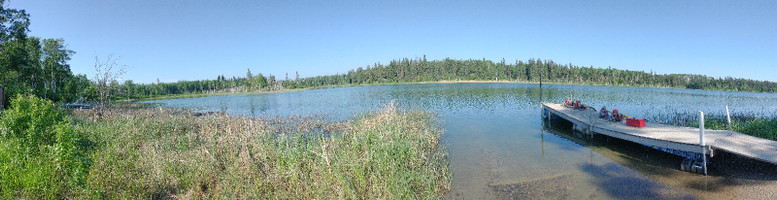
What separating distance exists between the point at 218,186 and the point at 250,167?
1.01 m

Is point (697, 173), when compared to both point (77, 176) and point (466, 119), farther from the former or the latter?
point (77, 176)

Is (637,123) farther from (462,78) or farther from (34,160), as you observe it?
(462,78)

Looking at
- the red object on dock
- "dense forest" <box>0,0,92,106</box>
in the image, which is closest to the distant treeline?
"dense forest" <box>0,0,92,106</box>

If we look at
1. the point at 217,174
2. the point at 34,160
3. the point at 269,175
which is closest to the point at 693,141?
the point at 269,175

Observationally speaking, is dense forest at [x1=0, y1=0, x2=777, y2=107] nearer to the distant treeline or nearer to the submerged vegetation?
the distant treeline

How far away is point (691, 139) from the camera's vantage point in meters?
10.9

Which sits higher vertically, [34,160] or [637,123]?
[34,160]

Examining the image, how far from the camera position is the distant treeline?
330 feet

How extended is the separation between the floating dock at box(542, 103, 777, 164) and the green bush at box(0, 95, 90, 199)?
56.6ft

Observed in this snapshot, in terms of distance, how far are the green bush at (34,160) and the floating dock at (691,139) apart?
1724cm

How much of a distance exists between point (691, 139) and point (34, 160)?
19.6 metres

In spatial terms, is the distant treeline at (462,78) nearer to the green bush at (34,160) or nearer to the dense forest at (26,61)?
the dense forest at (26,61)

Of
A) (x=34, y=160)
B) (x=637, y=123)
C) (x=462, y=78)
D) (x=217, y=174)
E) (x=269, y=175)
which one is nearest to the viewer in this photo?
(x=34, y=160)

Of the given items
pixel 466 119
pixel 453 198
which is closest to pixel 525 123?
pixel 466 119
